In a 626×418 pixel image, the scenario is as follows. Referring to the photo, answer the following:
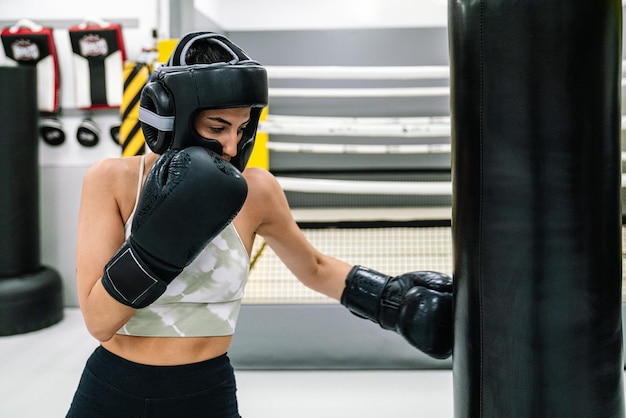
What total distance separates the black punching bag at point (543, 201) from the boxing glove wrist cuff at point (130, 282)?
0.53m

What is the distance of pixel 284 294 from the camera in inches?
Answer: 105

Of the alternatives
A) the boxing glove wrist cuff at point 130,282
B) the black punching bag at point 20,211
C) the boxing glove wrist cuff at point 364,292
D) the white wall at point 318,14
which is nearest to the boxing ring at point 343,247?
the boxing glove wrist cuff at point 364,292

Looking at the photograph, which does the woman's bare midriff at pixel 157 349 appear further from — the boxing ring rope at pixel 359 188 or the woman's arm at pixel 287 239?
the boxing ring rope at pixel 359 188

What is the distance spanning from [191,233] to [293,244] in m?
0.45

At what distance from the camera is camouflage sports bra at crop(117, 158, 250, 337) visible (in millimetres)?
1055

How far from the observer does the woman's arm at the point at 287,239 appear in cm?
→ 125

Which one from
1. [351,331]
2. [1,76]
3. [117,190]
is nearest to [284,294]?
[351,331]

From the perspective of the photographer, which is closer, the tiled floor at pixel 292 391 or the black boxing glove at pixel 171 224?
the black boxing glove at pixel 171 224

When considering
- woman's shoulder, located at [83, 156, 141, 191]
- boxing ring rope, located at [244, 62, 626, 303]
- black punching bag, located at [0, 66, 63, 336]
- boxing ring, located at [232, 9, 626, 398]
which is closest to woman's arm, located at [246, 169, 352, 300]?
woman's shoulder, located at [83, 156, 141, 191]

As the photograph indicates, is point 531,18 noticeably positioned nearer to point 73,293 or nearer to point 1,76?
point 1,76

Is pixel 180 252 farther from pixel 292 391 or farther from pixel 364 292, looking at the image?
pixel 292 391

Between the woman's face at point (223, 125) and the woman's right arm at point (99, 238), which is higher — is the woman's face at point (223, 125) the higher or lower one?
the higher one

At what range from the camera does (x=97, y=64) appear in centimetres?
346

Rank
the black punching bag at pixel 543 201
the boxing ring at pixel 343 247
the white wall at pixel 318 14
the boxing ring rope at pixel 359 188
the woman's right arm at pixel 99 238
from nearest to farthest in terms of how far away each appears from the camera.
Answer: the black punching bag at pixel 543 201 → the woman's right arm at pixel 99 238 → the boxing ring at pixel 343 247 → the boxing ring rope at pixel 359 188 → the white wall at pixel 318 14
